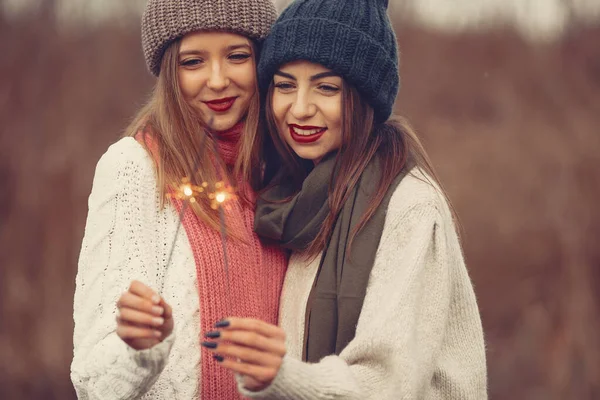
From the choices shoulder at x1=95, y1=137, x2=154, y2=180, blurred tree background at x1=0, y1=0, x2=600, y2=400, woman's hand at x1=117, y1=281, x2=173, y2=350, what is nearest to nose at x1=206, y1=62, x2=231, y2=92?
shoulder at x1=95, y1=137, x2=154, y2=180

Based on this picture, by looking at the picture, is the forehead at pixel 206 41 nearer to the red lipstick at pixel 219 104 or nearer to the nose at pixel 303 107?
the red lipstick at pixel 219 104

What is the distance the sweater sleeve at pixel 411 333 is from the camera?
2201 millimetres

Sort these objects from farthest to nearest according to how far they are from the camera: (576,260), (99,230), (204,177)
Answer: (576,260), (204,177), (99,230)

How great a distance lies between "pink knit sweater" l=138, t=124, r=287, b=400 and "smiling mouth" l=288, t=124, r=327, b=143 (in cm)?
19

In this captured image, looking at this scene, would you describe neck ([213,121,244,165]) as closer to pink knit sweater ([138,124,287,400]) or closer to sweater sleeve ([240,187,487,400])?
pink knit sweater ([138,124,287,400])

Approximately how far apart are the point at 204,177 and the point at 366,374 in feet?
2.19

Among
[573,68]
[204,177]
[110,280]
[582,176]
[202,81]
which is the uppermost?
[573,68]

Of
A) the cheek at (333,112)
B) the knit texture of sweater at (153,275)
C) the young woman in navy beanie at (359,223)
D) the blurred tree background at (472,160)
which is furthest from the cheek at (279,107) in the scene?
the blurred tree background at (472,160)

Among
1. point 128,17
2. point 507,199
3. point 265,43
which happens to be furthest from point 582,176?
point 265,43

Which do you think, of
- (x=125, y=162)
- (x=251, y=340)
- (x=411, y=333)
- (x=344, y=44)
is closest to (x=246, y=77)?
(x=344, y=44)

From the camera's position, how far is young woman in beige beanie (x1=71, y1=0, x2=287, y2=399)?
234 centimetres

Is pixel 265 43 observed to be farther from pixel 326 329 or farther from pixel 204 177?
pixel 326 329

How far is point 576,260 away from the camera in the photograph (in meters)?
6.80

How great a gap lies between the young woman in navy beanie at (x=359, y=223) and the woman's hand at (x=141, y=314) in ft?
1.06
